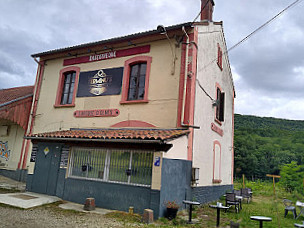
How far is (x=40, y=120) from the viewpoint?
41.8 feet

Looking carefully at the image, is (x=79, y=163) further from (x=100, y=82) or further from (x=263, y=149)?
(x=263, y=149)

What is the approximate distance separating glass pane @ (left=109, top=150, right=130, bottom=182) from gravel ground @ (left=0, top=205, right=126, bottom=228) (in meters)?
1.38

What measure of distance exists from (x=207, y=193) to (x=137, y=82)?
5.54 metres

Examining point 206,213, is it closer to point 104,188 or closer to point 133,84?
point 104,188

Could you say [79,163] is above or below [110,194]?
above

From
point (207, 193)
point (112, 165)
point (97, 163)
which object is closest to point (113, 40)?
point (97, 163)

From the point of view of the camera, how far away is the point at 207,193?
1073 centimetres

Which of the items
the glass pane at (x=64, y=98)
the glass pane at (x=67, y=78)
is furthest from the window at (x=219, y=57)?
the glass pane at (x=64, y=98)

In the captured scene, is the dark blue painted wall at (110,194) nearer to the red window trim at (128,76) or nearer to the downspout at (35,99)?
the red window trim at (128,76)

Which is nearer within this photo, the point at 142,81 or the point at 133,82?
the point at 142,81

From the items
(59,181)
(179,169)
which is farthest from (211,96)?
(59,181)

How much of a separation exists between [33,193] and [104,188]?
3.37m

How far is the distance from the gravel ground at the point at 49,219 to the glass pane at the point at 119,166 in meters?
1.38

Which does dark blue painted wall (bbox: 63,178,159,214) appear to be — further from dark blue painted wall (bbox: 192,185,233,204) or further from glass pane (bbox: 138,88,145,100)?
glass pane (bbox: 138,88,145,100)
